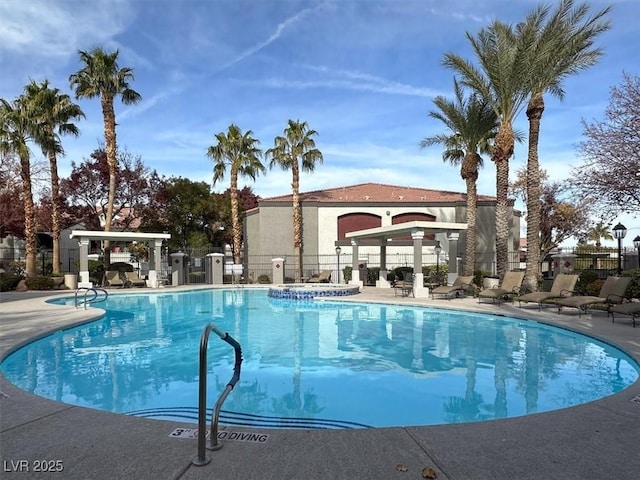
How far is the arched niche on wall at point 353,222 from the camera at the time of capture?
32.2 metres

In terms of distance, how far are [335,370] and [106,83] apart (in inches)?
941

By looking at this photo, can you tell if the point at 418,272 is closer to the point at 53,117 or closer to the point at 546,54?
the point at 546,54

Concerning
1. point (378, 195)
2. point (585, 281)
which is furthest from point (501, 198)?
point (378, 195)

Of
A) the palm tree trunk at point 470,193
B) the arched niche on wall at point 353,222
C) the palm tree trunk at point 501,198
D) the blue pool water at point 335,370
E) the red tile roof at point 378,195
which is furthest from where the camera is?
the red tile roof at point 378,195

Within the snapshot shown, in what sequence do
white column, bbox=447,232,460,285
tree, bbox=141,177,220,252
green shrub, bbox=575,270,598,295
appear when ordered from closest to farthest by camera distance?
1. green shrub, bbox=575,270,598,295
2. white column, bbox=447,232,460,285
3. tree, bbox=141,177,220,252

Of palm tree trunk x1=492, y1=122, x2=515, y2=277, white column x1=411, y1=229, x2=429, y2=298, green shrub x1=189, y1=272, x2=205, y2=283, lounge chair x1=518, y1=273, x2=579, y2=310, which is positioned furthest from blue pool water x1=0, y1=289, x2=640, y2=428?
green shrub x1=189, y1=272, x2=205, y2=283

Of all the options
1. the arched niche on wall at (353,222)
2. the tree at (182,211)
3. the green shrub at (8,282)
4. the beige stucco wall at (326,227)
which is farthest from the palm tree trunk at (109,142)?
the arched niche on wall at (353,222)

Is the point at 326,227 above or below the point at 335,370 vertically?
above

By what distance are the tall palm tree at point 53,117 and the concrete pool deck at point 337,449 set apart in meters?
23.2

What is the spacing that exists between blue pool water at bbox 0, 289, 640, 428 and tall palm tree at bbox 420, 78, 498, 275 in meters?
9.99

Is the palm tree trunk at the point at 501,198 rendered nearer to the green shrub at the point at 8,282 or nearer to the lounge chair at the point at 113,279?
the lounge chair at the point at 113,279

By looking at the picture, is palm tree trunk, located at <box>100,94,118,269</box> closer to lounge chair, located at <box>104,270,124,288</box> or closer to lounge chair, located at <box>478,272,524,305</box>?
lounge chair, located at <box>104,270,124,288</box>

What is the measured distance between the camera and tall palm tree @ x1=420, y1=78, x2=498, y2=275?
2205cm

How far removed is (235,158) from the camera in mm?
28578
